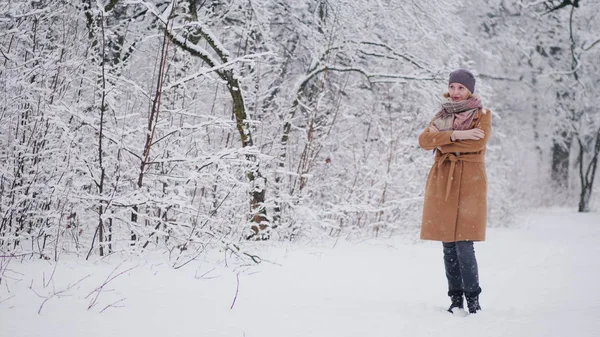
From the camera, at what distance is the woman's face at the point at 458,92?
10.3 ft

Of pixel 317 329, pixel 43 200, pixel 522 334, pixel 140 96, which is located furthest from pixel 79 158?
pixel 522 334

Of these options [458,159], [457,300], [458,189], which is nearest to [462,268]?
[457,300]

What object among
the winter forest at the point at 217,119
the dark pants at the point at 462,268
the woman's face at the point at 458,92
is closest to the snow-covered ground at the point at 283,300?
the dark pants at the point at 462,268

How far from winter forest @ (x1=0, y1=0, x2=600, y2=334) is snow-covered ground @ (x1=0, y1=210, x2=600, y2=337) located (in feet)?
1.14

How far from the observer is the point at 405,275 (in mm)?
4258

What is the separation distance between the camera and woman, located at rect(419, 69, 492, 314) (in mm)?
2986

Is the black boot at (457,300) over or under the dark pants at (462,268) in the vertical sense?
under

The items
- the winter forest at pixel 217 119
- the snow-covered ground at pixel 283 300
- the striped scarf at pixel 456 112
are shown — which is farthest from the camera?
the winter forest at pixel 217 119

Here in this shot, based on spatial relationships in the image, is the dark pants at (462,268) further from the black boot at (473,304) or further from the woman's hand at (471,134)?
the woman's hand at (471,134)

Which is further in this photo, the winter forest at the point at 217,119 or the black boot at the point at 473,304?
the winter forest at the point at 217,119

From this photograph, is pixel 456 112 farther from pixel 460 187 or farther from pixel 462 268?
pixel 462 268

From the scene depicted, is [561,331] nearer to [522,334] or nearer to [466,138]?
[522,334]

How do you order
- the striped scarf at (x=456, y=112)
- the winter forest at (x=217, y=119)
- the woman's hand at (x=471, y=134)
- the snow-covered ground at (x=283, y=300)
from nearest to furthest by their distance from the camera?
the snow-covered ground at (x=283, y=300), the woman's hand at (x=471, y=134), the striped scarf at (x=456, y=112), the winter forest at (x=217, y=119)

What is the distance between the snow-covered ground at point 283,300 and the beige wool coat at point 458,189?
52 centimetres
